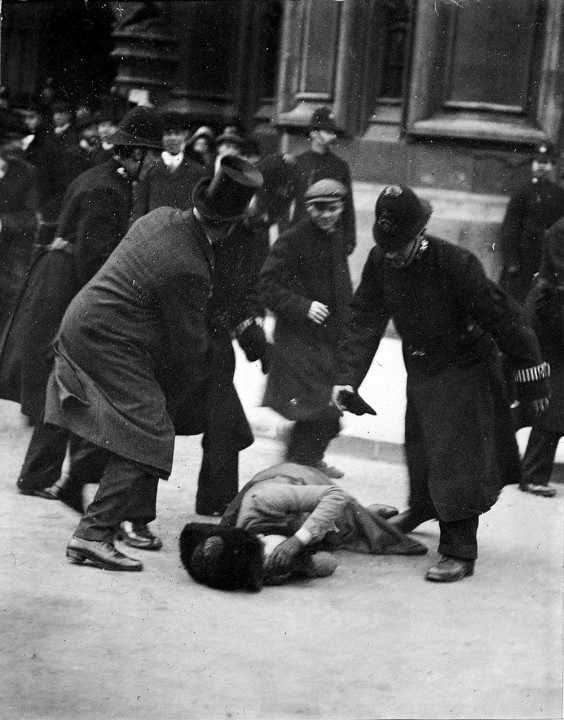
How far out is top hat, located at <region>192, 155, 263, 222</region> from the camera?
17.3 ft

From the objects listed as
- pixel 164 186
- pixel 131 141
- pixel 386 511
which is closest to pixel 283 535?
pixel 386 511

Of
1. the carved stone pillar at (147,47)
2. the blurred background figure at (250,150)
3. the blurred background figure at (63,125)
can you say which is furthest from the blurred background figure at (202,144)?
the blurred background figure at (63,125)

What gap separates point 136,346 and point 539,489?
9.90ft

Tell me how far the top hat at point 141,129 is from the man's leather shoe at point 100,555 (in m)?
1.77

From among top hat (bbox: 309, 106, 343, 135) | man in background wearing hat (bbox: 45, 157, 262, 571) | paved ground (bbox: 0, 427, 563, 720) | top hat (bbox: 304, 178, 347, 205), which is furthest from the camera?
top hat (bbox: 309, 106, 343, 135)

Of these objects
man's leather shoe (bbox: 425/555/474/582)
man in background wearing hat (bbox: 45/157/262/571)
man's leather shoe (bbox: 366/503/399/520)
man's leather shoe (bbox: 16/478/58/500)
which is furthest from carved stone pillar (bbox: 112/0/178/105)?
man's leather shoe (bbox: 425/555/474/582)

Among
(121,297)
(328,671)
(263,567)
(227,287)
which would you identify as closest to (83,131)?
(227,287)

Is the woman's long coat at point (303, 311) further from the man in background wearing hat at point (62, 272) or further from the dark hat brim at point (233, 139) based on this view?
the dark hat brim at point (233, 139)

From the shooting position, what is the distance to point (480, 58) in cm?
842

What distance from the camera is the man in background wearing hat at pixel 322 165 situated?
339 inches

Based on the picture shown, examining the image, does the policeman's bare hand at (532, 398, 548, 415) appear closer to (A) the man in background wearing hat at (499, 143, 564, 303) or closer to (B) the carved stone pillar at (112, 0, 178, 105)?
(A) the man in background wearing hat at (499, 143, 564, 303)

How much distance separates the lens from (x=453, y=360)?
18.6 feet

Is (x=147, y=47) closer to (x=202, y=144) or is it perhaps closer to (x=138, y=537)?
(x=202, y=144)

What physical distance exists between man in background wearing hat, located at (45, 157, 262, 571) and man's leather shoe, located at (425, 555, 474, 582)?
119 centimetres
